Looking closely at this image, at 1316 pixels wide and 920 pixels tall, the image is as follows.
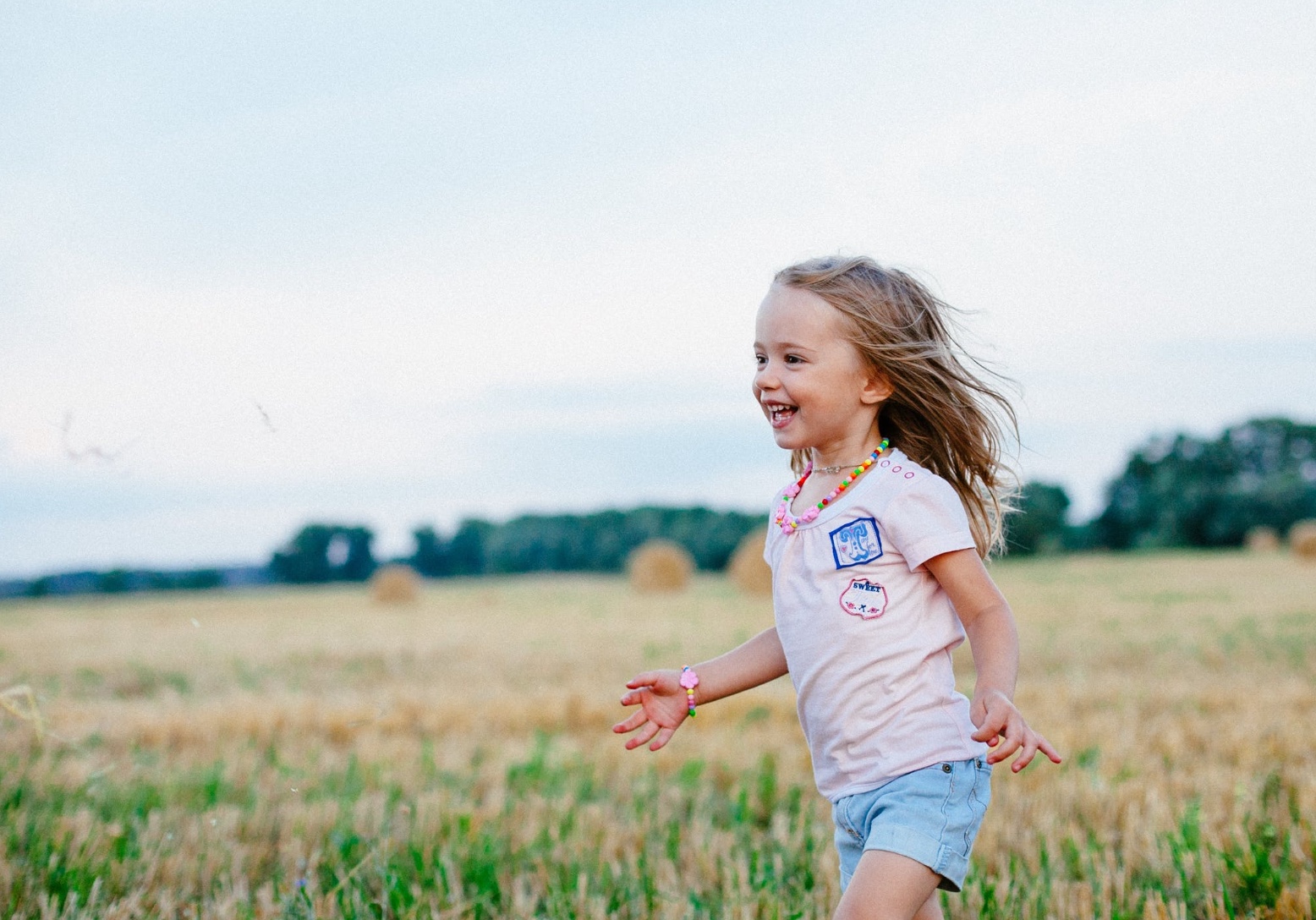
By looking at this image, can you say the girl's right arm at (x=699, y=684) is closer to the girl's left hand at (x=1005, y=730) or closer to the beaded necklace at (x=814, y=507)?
the beaded necklace at (x=814, y=507)

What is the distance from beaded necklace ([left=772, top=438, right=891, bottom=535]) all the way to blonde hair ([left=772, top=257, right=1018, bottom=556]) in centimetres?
10

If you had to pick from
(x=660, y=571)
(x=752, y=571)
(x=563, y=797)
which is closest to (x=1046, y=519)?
(x=660, y=571)

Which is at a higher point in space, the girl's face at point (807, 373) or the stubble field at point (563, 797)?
the girl's face at point (807, 373)

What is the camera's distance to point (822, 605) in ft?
7.75

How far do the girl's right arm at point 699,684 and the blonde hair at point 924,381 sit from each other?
534 millimetres

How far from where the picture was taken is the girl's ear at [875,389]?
2.47 m

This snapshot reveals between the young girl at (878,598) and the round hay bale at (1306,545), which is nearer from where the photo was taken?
the young girl at (878,598)

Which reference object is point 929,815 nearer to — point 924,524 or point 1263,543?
point 924,524


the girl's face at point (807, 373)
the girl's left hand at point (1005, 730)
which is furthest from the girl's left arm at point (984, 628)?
the girl's face at point (807, 373)

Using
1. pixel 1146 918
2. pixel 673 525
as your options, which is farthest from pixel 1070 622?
pixel 673 525

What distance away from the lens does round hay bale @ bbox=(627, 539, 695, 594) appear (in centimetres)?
2514

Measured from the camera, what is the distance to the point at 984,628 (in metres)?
2.30

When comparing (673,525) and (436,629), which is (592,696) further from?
(673,525)

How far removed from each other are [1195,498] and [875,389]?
5163 centimetres
